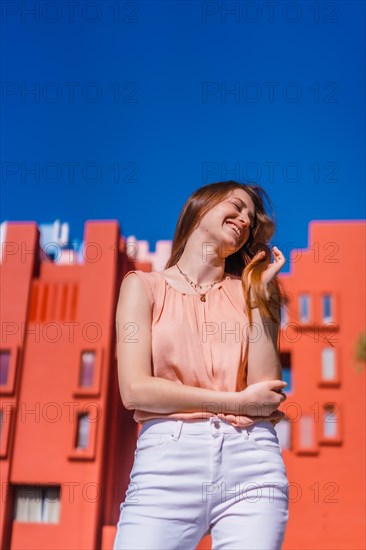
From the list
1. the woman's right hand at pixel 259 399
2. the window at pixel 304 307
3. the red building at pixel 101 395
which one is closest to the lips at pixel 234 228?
the woman's right hand at pixel 259 399

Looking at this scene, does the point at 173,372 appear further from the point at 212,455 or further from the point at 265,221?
the point at 265,221

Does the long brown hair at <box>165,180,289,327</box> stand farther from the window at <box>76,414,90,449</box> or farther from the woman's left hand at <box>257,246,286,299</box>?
the window at <box>76,414,90,449</box>

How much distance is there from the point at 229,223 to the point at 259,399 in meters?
0.28

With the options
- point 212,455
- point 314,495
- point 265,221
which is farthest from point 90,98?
→ point 212,455

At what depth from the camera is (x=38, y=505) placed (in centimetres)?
515

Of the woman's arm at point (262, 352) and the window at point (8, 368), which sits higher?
the window at point (8, 368)

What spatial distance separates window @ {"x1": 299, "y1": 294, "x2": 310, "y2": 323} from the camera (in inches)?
206

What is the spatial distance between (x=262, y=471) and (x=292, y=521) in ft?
14.3

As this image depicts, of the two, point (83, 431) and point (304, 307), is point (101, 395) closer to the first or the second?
point (83, 431)

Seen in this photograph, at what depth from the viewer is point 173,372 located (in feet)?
3.05

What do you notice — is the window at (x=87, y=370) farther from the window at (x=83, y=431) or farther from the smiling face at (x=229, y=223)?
the smiling face at (x=229, y=223)

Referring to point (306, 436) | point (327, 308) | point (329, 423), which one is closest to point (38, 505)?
point (306, 436)

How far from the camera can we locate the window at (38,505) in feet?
16.9

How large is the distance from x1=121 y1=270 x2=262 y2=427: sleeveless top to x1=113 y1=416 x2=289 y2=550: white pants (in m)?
0.04
